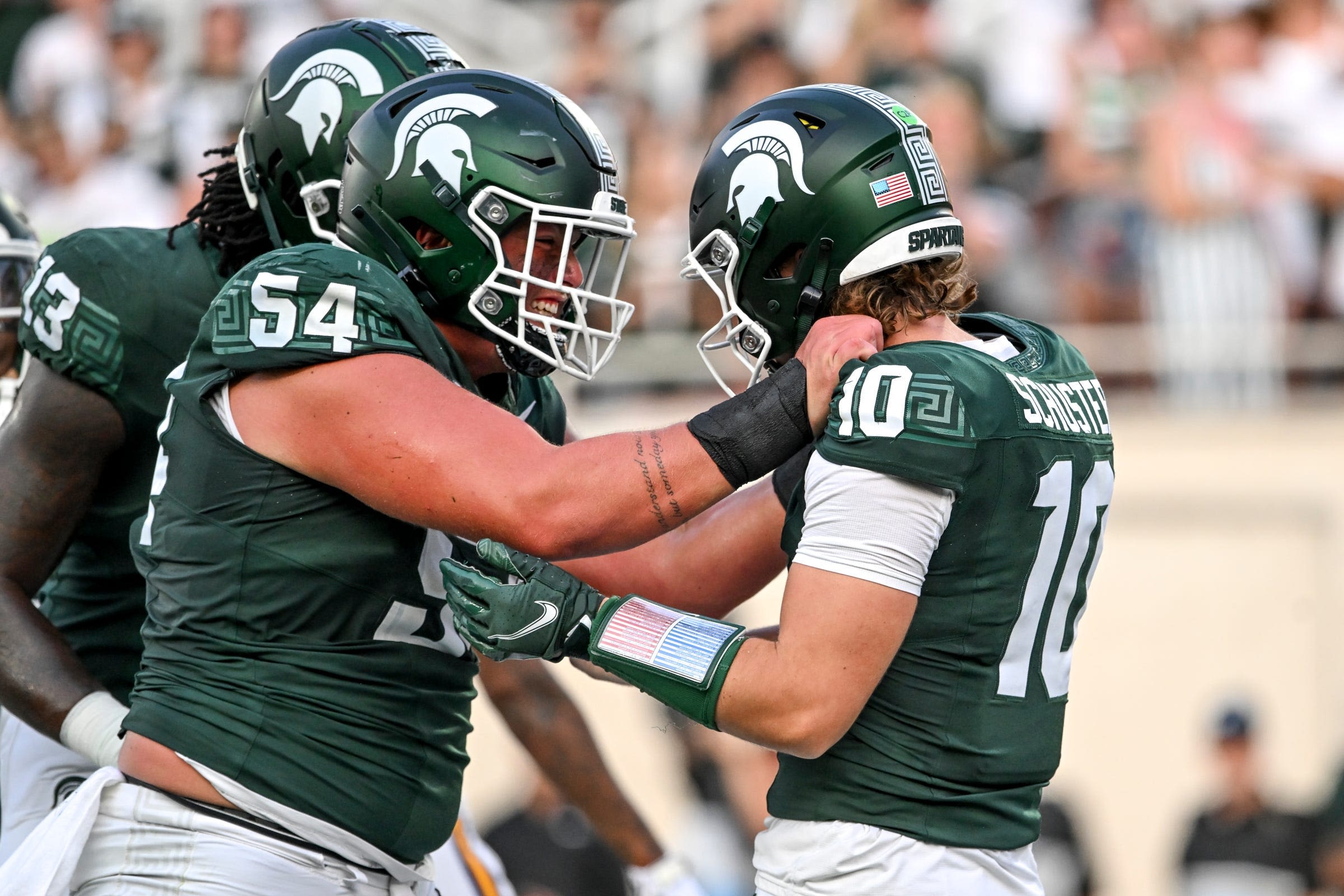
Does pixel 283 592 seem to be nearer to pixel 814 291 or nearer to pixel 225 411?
pixel 225 411

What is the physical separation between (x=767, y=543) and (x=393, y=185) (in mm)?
1046

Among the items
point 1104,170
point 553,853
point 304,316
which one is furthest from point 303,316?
point 1104,170

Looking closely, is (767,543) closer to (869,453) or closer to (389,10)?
(869,453)

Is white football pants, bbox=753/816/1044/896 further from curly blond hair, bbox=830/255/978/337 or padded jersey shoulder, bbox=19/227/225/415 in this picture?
padded jersey shoulder, bbox=19/227/225/415

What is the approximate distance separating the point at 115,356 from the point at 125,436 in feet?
0.58

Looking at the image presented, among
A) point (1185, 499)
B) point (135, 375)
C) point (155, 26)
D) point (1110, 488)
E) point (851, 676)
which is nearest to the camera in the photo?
Result: point (851, 676)

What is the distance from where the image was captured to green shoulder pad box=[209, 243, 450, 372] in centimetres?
280

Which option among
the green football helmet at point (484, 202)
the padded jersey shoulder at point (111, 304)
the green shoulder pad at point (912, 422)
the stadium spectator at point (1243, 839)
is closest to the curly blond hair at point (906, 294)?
the green shoulder pad at point (912, 422)

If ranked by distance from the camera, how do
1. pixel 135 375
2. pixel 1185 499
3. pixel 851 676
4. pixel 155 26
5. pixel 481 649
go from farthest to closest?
pixel 155 26 → pixel 1185 499 → pixel 135 375 → pixel 481 649 → pixel 851 676

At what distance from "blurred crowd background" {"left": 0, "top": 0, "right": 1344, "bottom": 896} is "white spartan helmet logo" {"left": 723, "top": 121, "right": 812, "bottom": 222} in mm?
4973

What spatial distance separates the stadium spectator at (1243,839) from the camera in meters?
7.49

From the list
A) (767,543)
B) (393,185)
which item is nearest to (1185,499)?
(767,543)

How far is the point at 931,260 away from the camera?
305 centimetres

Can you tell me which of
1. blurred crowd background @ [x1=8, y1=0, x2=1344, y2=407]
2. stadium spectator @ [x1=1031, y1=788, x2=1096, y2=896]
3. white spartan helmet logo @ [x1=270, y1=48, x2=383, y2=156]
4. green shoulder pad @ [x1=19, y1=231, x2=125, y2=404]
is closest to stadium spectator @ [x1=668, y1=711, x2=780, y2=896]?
stadium spectator @ [x1=1031, y1=788, x2=1096, y2=896]
